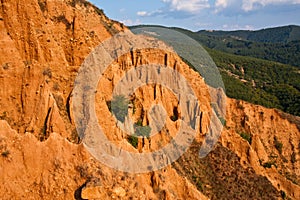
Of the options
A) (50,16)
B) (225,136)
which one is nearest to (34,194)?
(50,16)

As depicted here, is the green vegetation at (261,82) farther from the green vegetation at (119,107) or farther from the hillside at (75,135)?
the green vegetation at (119,107)

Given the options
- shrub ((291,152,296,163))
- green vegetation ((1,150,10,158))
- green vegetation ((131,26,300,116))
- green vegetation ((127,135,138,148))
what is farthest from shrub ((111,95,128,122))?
green vegetation ((131,26,300,116))

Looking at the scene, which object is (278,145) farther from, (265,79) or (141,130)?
(265,79)

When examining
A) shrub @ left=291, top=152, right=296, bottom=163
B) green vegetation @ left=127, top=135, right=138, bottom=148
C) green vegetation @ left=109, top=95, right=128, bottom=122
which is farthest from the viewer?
shrub @ left=291, top=152, right=296, bottom=163

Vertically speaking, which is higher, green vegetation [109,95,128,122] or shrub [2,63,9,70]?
shrub [2,63,9,70]

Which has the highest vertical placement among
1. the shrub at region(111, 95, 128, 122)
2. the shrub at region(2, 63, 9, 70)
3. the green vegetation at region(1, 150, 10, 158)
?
the shrub at region(2, 63, 9, 70)

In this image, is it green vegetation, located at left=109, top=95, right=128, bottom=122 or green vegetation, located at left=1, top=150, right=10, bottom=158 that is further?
green vegetation, located at left=109, top=95, right=128, bottom=122

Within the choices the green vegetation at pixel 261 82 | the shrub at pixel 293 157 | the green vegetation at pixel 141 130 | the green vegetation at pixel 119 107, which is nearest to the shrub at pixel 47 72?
the green vegetation at pixel 119 107

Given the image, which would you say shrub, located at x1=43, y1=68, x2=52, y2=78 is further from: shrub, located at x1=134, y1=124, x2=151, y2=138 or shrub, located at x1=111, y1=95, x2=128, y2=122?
shrub, located at x1=134, y1=124, x2=151, y2=138

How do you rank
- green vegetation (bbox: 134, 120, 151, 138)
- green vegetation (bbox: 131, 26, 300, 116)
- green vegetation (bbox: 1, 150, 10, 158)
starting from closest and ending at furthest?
green vegetation (bbox: 1, 150, 10, 158) < green vegetation (bbox: 134, 120, 151, 138) < green vegetation (bbox: 131, 26, 300, 116)
